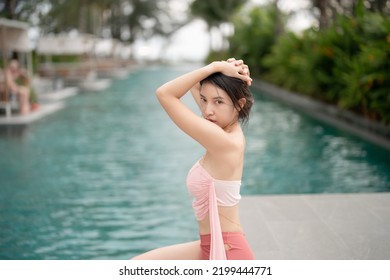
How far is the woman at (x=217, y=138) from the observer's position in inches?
96.5

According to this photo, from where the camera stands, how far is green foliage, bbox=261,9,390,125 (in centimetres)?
1099

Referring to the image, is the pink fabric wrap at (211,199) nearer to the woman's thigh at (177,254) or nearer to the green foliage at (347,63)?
the woman's thigh at (177,254)

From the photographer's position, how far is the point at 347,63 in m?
13.3

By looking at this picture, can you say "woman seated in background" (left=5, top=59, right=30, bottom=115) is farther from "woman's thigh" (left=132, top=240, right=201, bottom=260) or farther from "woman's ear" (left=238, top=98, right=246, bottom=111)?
"woman's ear" (left=238, top=98, right=246, bottom=111)

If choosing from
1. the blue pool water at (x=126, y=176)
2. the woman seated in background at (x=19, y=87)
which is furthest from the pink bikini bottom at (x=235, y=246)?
the woman seated in background at (x=19, y=87)

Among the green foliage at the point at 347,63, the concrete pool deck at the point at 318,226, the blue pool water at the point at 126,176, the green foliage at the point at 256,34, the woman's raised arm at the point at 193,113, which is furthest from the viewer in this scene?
the green foliage at the point at 256,34

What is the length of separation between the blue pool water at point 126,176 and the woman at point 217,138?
2.79 meters

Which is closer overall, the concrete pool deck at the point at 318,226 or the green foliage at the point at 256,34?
the concrete pool deck at the point at 318,226

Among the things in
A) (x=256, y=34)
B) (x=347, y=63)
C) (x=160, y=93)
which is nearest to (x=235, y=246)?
(x=160, y=93)

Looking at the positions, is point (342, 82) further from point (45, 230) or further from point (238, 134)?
point (238, 134)

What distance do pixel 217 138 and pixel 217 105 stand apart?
17 centimetres

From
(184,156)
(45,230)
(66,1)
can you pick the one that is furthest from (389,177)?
(66,1)

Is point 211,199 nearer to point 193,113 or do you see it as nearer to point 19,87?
point 193,113

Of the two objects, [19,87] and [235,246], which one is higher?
[19,87]
